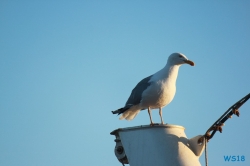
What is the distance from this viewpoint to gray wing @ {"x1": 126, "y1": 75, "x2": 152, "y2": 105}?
8228mm

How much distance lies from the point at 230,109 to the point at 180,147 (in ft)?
3.56

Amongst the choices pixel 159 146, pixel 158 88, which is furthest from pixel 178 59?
pixel 159 146

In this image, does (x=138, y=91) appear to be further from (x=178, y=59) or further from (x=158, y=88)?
(x=178, y=59)

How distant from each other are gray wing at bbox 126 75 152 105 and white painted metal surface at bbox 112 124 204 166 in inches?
60.1

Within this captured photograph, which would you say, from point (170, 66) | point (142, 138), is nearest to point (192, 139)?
point (142, 138)

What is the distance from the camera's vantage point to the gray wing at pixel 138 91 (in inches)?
324

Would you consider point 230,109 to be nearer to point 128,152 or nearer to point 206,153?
point 206,153

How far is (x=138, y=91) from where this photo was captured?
8.40m

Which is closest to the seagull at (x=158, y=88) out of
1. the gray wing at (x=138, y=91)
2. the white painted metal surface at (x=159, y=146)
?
the gray wing at (x=138, y=91)

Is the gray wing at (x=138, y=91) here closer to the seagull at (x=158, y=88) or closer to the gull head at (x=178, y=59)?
the seagull at (x=158, y=88)

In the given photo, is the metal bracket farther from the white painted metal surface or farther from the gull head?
the gull head

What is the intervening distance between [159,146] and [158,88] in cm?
158

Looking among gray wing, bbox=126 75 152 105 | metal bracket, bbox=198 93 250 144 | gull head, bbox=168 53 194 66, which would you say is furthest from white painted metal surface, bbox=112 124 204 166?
gull head, bbox=168 53 194 66

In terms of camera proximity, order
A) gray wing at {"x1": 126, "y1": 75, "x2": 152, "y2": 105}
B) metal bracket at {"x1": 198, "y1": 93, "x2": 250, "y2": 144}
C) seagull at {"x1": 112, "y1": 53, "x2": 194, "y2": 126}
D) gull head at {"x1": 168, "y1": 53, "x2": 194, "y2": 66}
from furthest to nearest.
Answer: gray wing at {"x1": 126, "y1": 75, "x2": 152, "y2": 105} < gull head at {"x1": 168, "y1": 53, "x2": 194, "y2": 66} < seagull at {"x1": 112, "y1": 53, "x2": 194, "y2": 126} < metal bracket at {"x1": 198, "y1": 93, "x2": 250, "y2": 144}
